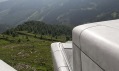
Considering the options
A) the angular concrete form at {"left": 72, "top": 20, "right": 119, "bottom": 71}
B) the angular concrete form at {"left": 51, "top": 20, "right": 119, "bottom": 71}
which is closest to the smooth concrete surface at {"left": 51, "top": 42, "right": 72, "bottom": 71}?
the angular concrete form at {"left": 51, "top": 20, "right": 119, "bottom": 71}

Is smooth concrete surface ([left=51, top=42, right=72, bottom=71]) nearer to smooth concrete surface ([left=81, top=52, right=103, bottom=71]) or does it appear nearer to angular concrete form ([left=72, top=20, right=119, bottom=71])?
angular concrete form ([left=72, top=20, right=119, bottom=71])

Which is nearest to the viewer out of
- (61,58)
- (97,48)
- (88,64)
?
(97,48)

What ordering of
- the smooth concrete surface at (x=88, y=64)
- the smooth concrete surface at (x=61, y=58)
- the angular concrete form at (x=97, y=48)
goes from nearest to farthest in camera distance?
the angular concrete form at (x=97, y=48) → the smooth concrete surface at (x=88, y=64) → the smooth concrete surface at (x=61, y=58)

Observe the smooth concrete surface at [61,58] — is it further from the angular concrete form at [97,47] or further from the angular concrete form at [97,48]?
the angular concrete form at [97,48]

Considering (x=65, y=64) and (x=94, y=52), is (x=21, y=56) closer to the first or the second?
(x=65, y=64)

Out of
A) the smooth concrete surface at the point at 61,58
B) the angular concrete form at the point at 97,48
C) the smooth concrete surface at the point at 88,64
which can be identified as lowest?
the smooth concrete surface at the point at 61,58

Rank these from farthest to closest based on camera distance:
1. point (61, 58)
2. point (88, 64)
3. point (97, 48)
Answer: point (61, 58), point (88, 64), point (97, 48)

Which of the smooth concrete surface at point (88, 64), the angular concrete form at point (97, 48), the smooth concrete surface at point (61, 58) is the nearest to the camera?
the angular concrete form at point (97, 48)

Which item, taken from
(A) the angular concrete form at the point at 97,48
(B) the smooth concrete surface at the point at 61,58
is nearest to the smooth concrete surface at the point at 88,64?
(A) the angular concrete form at the point at 97,48

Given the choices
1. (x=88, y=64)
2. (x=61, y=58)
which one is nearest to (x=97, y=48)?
(x=88, y=64)

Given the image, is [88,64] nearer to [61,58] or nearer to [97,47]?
[97,47]

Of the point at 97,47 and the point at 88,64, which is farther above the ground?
the point at 97,47
